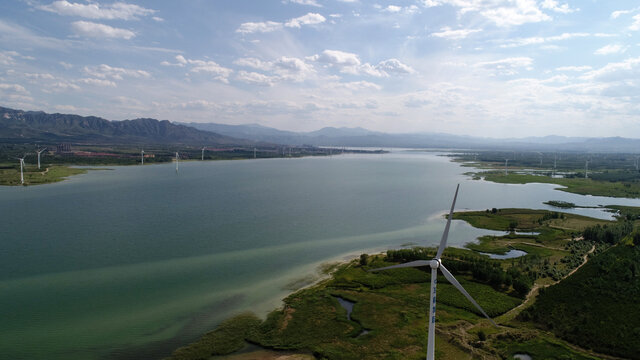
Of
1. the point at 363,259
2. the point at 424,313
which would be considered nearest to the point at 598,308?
the point at 424,313

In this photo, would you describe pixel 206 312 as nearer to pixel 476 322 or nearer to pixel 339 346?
pixel 339 346

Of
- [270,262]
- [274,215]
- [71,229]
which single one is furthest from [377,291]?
[71,229]

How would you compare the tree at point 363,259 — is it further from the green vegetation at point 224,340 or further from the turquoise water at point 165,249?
the green vegetation at point 224,340

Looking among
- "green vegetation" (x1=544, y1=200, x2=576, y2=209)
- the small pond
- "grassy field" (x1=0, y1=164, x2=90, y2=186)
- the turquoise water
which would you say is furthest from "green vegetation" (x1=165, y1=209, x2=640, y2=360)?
"grassy field" (x1=0, y1=164, x2=90, y2=186)

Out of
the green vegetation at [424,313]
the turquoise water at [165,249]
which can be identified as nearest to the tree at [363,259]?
the green vegetation at [424,313]

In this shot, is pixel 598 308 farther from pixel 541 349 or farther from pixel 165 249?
pixel 165 249

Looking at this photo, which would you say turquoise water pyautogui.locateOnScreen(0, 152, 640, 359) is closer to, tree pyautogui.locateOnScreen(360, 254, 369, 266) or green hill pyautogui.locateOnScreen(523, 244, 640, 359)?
tree pyautogui.locateOnScreen(360, 254, 369, 266)
